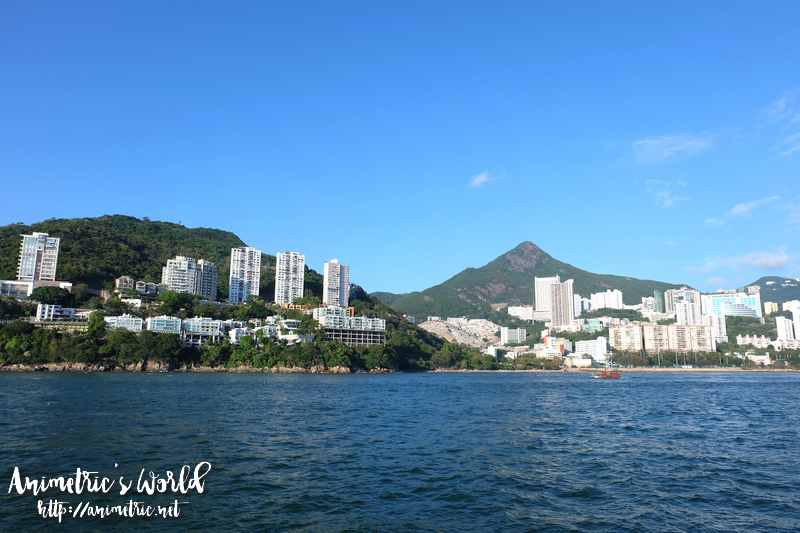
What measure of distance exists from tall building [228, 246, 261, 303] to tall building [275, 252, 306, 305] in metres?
5.03

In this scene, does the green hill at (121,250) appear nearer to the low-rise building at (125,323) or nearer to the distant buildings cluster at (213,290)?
the distant buildings cluster at (213,290)

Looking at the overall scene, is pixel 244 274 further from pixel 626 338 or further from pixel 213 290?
pixel 626 338

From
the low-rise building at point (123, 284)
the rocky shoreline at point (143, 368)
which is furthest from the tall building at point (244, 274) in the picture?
the rocky shoreline at point (143, 368)

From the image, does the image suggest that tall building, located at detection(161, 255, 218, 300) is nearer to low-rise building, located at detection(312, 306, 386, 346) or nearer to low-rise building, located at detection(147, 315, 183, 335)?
low-rise building, located at detection(312, 306, 386, 346)

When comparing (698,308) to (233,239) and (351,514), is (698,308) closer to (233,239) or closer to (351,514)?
(233,239)

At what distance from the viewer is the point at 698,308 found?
17388cm

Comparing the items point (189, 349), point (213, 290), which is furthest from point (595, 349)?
point (189, 349)

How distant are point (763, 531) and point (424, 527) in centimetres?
630

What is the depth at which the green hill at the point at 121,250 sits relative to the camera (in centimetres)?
9238

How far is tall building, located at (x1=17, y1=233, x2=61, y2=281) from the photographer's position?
8488cm

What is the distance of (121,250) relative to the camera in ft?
360

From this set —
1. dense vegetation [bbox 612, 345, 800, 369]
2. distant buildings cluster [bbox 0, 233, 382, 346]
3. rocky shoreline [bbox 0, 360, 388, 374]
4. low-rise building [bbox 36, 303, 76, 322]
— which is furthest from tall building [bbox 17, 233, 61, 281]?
dense vegetation [bbox 612, 345, 800, 369]

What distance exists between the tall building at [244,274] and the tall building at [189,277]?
5.01 m

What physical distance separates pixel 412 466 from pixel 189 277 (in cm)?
10152
